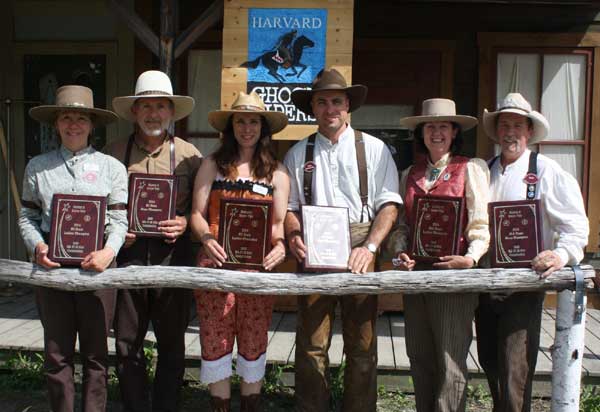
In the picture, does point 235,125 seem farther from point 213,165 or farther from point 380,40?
point 380,40

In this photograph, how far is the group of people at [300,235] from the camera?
10.3 ft

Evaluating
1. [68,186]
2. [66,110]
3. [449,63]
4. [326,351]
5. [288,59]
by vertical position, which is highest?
[449,63]

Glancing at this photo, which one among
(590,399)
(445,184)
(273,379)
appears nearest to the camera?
(445,184)

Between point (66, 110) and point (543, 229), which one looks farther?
point (66, 110)

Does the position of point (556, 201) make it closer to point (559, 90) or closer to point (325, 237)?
point (325, 237)

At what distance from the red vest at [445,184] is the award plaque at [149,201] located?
4.21 ft

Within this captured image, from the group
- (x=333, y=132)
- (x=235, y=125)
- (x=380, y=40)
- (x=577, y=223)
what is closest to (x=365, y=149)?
(x=333, y=132)

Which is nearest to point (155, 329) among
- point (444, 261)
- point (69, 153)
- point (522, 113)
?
point (69, 153)

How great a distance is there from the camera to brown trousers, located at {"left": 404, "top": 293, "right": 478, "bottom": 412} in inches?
122

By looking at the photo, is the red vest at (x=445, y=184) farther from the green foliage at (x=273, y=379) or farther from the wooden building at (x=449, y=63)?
the wooden building at (x=449, y=63)

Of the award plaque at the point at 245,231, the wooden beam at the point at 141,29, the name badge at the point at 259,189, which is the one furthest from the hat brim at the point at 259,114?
the wooden beam at the point at 141,29

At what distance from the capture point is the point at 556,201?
3.05 m

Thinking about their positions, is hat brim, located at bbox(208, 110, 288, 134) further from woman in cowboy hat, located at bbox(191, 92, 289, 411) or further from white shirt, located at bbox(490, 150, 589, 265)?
white shirt, located at bbox(490, 150, 589, 265)

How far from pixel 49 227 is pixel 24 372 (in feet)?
5.84
